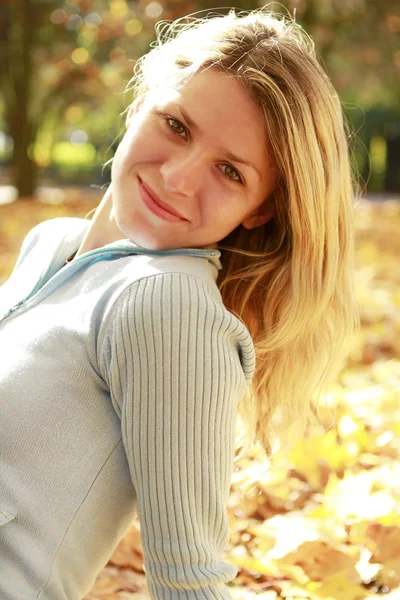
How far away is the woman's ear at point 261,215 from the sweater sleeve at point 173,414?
43 centimetres

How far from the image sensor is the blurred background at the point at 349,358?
6.93 feet

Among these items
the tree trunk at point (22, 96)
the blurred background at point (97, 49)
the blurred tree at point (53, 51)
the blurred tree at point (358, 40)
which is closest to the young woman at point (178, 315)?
the blurred tree at point (358, 40)

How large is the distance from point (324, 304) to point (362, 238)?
27.7 feet

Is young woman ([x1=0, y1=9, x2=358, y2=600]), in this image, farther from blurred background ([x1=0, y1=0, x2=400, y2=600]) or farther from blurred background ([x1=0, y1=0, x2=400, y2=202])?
blurred background ([x1=0, y1=0, x2=400, y2=202])

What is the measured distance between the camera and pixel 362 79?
1877cm

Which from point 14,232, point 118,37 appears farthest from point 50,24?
point 14,232

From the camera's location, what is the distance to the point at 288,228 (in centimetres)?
181

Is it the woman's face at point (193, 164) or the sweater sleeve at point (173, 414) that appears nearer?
the sweater sleeve at point (173, 414)

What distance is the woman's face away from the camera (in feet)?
5.26

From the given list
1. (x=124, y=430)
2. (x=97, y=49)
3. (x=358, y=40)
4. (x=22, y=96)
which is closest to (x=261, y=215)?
(x=124, y=430)

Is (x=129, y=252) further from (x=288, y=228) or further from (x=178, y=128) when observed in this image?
(x=288, y=228)

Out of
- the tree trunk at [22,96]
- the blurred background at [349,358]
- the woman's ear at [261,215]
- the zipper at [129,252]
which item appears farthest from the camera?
the tree trunk at [22,96]

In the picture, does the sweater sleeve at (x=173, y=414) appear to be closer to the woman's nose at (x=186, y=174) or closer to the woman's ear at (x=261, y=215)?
the woman's nose at (x=186, y=174)

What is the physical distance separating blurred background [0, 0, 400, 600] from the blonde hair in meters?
0.32
